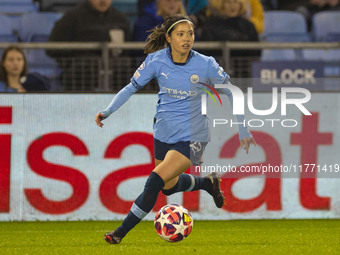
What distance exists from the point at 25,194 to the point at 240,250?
329cm

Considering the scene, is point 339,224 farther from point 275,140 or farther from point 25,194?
point 25,194

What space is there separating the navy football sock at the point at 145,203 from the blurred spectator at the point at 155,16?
12.5ft

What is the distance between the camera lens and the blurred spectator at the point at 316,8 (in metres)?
11.9

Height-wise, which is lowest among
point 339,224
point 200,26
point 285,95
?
point 339,224

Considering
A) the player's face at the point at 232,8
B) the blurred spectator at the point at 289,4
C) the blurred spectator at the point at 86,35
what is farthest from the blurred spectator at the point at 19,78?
the blurred spectator at the point at 289,4

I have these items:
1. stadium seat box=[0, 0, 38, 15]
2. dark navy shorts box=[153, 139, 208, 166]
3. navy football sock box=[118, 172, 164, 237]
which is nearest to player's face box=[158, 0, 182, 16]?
stadium seat box=[0, 0, 38, 15]

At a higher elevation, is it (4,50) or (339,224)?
(4,50)

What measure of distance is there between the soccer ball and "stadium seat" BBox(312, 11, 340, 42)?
19.0 ft

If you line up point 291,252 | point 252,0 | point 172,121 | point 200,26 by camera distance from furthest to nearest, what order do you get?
point 252,0, point 200,26, point 172,121, point 291,252

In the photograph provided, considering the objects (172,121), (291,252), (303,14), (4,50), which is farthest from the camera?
(303,14)

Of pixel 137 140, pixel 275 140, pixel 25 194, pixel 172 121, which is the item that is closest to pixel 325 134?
pixel 275 140

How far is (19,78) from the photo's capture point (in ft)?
29.0

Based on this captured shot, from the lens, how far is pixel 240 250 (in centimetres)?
579

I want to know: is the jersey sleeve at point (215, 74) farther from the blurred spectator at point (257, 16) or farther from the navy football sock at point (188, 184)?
the blurred spectator at point (257, 16)
